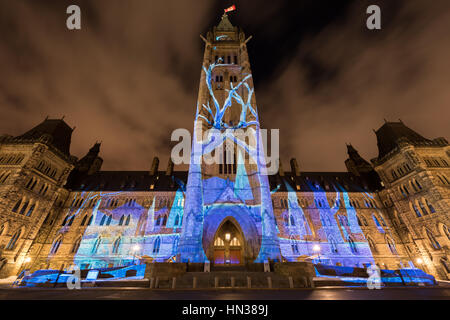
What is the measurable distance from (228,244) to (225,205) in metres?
4.81

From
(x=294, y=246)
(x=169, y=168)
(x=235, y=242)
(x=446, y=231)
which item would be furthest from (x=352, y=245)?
(x=169, y=168)

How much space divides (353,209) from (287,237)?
12.5m

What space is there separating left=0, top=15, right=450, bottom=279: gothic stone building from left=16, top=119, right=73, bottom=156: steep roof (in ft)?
0.70

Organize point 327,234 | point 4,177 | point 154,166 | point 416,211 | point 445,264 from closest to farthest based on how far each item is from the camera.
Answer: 1. point 445,264
2. point 4,177
3. point 416,211
4. point 327,234
5. point 154,166

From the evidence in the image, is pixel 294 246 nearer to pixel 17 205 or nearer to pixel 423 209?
pixel 423 209

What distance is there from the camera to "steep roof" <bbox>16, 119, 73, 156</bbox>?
29.5 m

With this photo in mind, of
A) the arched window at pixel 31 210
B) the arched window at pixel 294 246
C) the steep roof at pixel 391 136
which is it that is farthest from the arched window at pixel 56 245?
the steep roof at pixel 391 136

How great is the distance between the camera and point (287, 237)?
1102 inches

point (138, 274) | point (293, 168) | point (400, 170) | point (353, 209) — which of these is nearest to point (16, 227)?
point (138, 274)

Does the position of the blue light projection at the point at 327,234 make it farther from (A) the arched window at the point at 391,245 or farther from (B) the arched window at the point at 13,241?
(B) the arched window at the point at 13,241

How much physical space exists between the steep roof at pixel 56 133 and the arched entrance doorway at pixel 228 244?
94.5 ft

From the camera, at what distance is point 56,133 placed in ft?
103

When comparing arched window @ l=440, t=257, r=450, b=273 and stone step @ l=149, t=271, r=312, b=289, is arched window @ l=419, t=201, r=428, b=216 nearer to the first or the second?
arched window @ l=440, t=257, r=450, b=273
